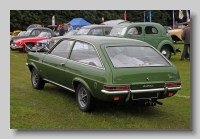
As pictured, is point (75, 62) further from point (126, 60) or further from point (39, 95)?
point (39, 95)

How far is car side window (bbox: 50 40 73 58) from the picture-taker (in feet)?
22.9

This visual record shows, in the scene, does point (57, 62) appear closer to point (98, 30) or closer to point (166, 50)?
point (98, 30)

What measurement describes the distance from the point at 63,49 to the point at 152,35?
8355mm

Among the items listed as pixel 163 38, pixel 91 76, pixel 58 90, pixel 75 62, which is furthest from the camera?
pixel 163 38

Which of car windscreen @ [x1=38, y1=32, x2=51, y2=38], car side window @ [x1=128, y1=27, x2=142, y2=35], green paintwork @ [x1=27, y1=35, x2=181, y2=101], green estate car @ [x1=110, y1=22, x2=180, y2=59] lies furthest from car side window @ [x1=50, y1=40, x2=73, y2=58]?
car windscreen @ [x1=38, y1=32, x2=51, y2=38]

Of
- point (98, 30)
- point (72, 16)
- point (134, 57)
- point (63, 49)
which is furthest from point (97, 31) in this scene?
point (72, 16)

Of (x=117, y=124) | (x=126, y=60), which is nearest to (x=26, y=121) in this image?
(x=117, y=124)

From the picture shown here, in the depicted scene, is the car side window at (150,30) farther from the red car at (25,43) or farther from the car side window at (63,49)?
the car side window at (63,49)

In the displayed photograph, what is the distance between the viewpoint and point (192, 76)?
18.2 ft

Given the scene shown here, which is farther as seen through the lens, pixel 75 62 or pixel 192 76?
pixel 75 62

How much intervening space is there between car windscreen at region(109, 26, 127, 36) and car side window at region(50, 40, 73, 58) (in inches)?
280

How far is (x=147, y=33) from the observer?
14.9 meters

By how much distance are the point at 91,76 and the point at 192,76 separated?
1.68 meters

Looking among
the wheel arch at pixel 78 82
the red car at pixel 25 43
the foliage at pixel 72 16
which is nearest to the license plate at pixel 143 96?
the wheel arch at pixel 78 82
